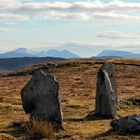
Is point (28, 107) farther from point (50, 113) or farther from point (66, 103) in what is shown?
point (66, 103)

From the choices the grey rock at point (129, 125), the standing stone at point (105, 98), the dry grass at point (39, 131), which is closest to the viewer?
the dry grass at point (39, 131)

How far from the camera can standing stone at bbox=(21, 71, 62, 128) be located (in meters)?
27.6

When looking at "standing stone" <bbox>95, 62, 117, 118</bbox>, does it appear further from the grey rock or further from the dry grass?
the dry grass

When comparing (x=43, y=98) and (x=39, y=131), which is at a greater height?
(x=43, y=98)

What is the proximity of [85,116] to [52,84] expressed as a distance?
5956 millimetres

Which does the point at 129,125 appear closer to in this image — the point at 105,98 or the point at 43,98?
the point at 43,98

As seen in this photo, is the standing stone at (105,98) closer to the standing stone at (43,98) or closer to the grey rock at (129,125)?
the standing stone at (43,98)

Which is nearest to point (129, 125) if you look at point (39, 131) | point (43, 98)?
point (39, 131)

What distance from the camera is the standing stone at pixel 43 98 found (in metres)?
27.6

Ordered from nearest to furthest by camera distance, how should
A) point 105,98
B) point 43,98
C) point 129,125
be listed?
point 129,125 < point 43,98 < point 105,98

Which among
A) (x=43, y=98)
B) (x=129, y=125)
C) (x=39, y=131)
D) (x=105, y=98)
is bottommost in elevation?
(x=39, y=131)

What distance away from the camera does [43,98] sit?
27.8 meters

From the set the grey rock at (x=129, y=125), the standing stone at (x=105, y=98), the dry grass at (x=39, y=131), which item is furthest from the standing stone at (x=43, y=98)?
the standing stone at (x=105, y=98)

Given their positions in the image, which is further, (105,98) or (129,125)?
(105,98)
